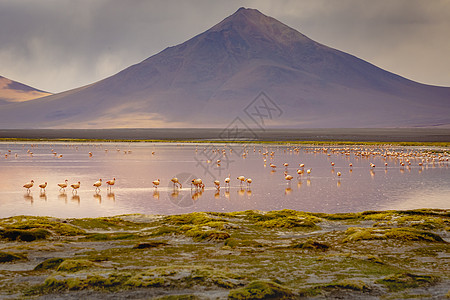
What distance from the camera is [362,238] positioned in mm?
17484

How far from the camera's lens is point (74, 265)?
13.5m

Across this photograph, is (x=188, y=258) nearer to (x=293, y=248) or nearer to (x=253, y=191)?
(x=293, y=248)

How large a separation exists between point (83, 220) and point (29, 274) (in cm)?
819

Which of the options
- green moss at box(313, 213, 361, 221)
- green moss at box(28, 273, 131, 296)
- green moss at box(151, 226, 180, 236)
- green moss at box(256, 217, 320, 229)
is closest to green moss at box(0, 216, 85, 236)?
green moss at box(151, 226, 180, 236)

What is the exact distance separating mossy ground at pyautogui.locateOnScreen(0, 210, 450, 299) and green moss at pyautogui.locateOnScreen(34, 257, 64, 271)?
3cm

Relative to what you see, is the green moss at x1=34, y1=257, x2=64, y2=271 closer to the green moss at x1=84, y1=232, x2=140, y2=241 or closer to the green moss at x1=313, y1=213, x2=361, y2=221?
the green moss at x1=84, y1=232, x2=140, y2=241

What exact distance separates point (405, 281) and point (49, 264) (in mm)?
8987

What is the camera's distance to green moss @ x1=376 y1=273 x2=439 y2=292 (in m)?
12.1

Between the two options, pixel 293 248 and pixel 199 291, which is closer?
pixel 199 291

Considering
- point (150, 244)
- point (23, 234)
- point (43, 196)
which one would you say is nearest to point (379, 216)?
point (150, 244)

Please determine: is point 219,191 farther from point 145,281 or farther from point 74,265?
point 145,281

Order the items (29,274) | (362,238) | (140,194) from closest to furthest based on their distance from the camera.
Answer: (29,274) → (362,238) → (140,194)

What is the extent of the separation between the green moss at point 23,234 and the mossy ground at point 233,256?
0.09m

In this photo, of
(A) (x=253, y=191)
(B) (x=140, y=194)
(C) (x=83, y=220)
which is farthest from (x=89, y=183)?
(C) (x=83, y=220)
